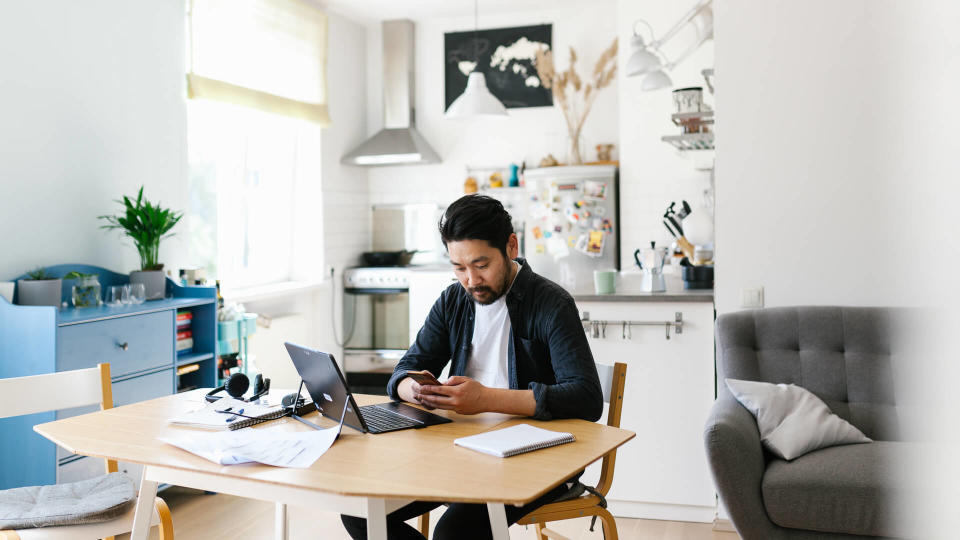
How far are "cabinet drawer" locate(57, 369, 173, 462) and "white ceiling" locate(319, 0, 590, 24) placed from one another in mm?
3424

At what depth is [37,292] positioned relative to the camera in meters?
2.88

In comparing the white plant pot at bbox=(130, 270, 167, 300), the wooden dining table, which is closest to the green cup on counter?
the wooden dining table

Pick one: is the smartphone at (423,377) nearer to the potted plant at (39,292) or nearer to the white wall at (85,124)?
the potted plant at (39,292)

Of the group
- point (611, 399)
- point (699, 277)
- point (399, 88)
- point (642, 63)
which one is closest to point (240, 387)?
point (611, 399)

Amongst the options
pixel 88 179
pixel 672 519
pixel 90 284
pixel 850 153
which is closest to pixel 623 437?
pixel 850 153

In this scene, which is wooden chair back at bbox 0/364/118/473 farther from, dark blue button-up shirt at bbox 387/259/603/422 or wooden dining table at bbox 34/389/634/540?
dark blue button-up shirt at bbox 387/259/603/422

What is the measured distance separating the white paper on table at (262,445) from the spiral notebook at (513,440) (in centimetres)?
30

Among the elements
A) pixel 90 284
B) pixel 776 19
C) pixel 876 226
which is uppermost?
pixel 776 19

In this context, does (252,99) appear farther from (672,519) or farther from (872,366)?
(872,366)

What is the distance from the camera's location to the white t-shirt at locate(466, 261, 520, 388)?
2061 millimetres

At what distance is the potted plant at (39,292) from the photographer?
2.88 m

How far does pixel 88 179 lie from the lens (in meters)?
3.39

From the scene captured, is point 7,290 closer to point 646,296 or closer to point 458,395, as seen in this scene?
point 458,395

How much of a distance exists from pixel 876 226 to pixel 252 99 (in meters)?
4.78
